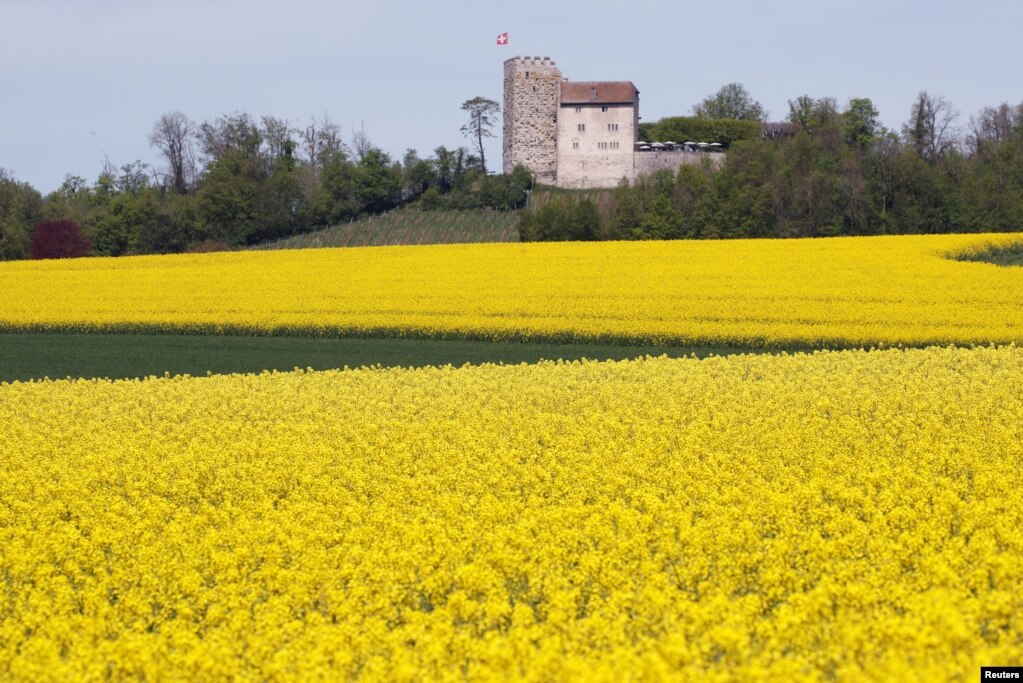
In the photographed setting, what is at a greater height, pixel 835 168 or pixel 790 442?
pixel 835 168

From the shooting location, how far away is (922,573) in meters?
8.33

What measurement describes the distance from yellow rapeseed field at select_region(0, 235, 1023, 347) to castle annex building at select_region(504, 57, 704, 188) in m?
55.7

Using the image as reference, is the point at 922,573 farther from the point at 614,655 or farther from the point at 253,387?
the point at 253,387

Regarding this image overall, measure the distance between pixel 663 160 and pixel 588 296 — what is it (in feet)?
240

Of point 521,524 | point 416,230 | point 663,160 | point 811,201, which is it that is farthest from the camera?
point 663,160

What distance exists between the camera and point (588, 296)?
34.4 m

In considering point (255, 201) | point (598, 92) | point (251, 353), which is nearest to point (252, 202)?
point (255, 201)

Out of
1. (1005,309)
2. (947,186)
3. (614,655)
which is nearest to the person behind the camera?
(614,655)

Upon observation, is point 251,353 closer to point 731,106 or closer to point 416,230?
point 416,230

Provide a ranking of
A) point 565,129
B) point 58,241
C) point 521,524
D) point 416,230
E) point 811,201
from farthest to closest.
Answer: point 565,129
point 416,230
point 58,241
point 811,201
point 521,524

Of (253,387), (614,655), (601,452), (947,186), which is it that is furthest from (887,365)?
(947,186)

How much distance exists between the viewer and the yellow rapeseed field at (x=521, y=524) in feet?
23.7

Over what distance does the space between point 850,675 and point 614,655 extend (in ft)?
4.22

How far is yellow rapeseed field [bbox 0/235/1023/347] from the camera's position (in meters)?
29.0
